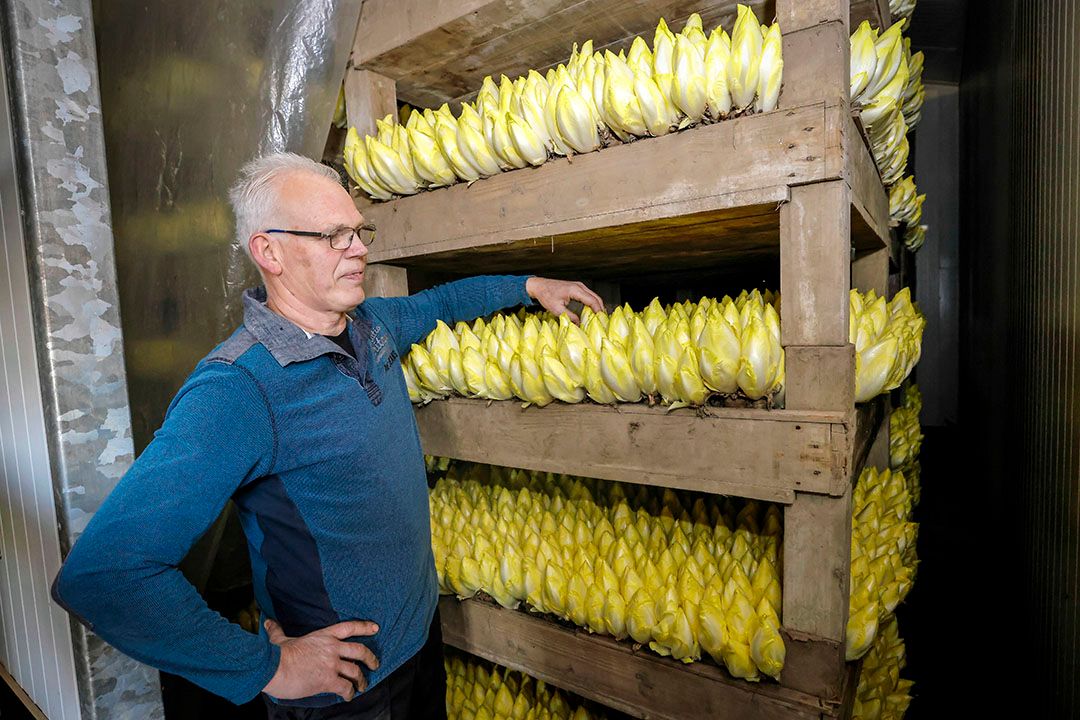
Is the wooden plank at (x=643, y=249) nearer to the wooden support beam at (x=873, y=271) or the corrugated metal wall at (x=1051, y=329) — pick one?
the wooden support beam at (x=873, y=271)

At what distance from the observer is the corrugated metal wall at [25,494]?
1182 mm

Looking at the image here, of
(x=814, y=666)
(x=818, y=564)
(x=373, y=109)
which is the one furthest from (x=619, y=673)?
(x=373, y=109)

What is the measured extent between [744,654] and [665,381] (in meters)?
0.68

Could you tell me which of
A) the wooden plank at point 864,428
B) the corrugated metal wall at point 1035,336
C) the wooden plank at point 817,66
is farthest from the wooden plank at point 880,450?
the wooden plank at point 817,66

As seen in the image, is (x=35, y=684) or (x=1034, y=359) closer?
(x=35, y=684)

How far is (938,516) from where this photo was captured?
446cm

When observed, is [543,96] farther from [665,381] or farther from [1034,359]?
[1034,359]

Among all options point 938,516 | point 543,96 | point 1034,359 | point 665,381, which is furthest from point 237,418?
point 938,516

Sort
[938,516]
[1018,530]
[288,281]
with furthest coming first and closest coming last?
[938,516]
[1018,530]
[288,281]

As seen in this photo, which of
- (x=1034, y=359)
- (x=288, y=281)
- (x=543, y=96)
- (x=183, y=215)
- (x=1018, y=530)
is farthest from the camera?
(x=1018, y=530)

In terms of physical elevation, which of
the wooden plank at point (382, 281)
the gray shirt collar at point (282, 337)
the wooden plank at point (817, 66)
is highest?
the wooden plank at point (817, 66)

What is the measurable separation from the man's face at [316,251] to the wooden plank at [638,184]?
0.41m

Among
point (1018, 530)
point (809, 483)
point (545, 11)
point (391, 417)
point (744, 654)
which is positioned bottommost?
point (1018, 530)

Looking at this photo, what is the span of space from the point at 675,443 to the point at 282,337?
Result: 3.11 ft
